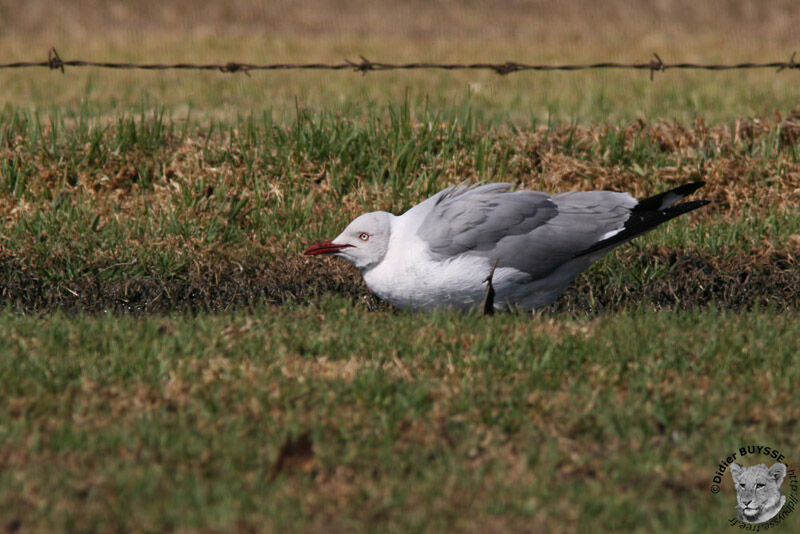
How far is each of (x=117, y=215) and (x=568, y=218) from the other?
3.02 m

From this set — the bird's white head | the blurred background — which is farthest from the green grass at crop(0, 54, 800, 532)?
the blurred background

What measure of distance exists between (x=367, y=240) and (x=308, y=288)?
922 mm

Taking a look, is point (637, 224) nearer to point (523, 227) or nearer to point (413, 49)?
point (523, 227)

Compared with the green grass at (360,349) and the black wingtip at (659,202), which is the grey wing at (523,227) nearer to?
the black wingtip at (659,202)

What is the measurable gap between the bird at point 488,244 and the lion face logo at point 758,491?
1803mm

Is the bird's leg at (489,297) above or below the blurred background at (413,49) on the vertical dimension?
below

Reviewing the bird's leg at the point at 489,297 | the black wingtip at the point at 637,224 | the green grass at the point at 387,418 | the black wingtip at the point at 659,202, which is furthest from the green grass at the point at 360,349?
the black wingtip at the point at 659,202

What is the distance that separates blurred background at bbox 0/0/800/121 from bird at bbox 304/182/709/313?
2771 mm

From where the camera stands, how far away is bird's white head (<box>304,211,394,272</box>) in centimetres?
491

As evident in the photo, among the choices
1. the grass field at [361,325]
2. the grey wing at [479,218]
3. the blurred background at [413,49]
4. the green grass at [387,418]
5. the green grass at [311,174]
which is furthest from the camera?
the blurred background at [413,49]

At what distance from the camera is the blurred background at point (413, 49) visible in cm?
935

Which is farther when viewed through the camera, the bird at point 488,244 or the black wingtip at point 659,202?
the black wingtip at point 659,202

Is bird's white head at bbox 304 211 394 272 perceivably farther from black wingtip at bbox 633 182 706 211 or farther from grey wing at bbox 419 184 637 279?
black wingtip at bbox 633 182 706 211

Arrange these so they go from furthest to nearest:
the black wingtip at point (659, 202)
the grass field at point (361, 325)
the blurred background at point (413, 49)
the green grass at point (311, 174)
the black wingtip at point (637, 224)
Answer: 1. the blurred background at point (413, 49)
2. the green grass at point (311, 174)
3. the black wingtip at point (659, 202)
4. the black wingtip at point (637, 224)
5. the grass field at point (361, 325)
